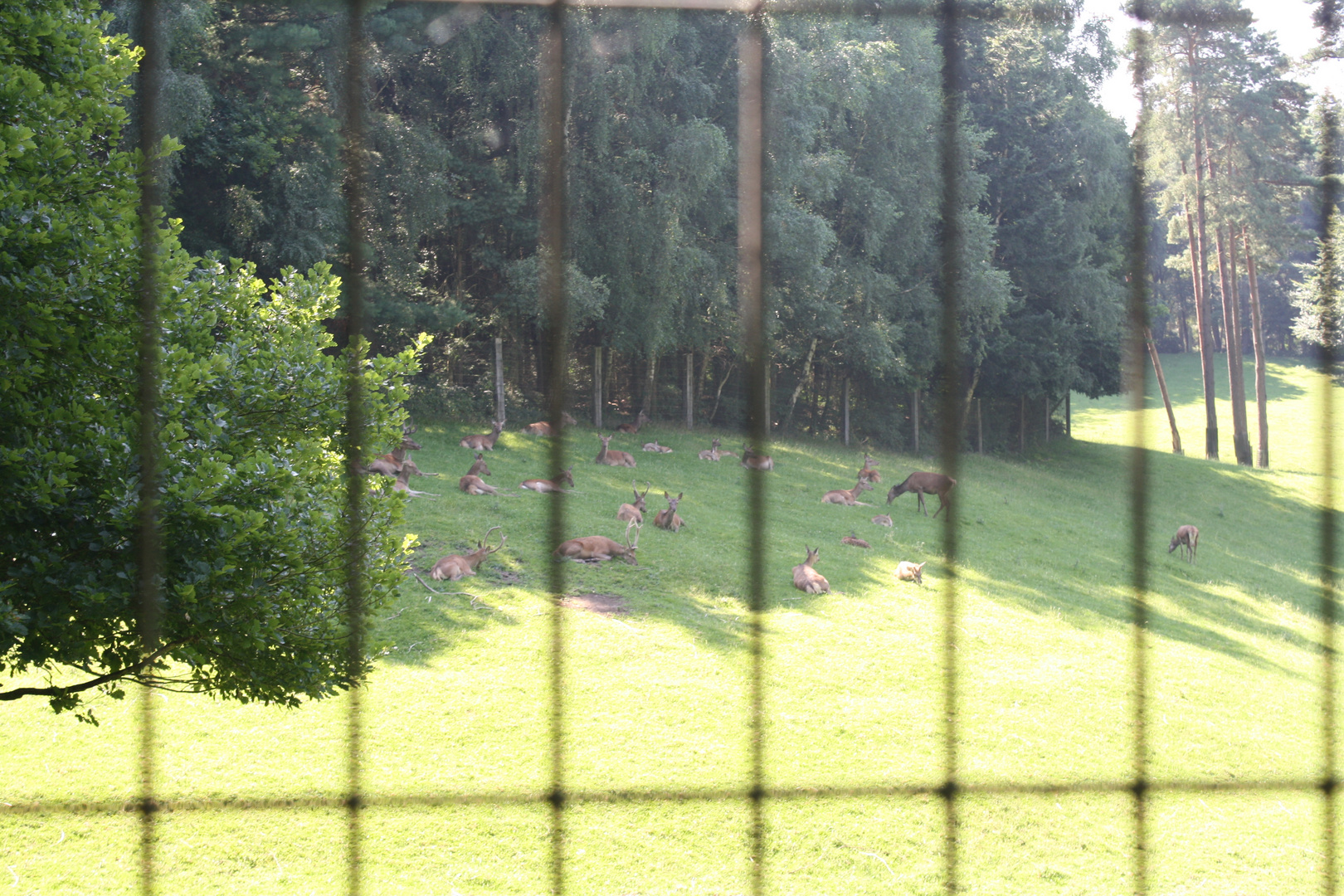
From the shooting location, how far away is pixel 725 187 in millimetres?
17203

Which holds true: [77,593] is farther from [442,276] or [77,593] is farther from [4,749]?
[442,276]

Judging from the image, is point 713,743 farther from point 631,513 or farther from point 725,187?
point 725,187

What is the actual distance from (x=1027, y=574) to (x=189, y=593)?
31.7 ft

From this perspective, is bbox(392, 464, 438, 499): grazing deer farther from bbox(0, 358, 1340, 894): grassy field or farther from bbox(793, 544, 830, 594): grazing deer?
bbox(793, 544, 830, 594): grazing deer

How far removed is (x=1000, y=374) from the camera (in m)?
22.8

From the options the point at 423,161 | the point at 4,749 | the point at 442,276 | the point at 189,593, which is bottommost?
the point at 4,749

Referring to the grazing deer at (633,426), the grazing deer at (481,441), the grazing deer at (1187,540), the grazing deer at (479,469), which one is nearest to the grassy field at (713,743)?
the grazing deer at (479,469)

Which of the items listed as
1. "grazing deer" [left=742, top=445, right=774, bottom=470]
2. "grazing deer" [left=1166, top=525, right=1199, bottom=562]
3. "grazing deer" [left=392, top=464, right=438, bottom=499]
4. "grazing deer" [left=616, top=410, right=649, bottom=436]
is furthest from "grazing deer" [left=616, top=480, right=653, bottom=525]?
"grazing deer" [left=1166, top=525, right=1199, bottom=562]

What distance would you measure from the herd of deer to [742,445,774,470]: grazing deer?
0.04ft

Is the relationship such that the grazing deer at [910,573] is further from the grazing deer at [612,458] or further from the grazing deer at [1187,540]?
the grazing deer at [1187,540]

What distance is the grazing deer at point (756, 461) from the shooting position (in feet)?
47.5

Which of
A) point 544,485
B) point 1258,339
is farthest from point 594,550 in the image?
point 1258,339

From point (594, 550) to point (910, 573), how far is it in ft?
10.3

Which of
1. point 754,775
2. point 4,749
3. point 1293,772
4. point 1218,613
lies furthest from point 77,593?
point 1218,613
